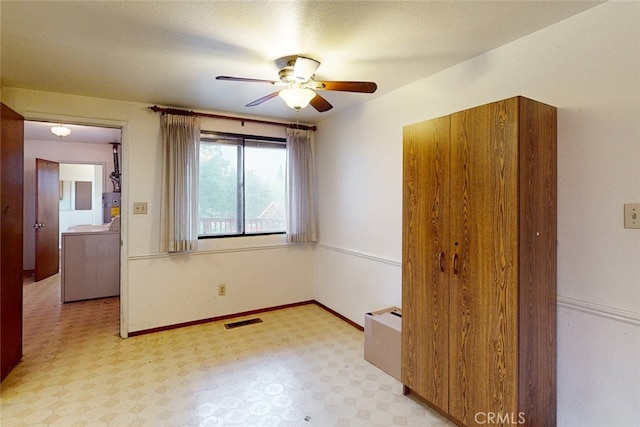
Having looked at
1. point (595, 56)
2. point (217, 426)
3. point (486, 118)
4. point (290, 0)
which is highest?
point (290, 0)

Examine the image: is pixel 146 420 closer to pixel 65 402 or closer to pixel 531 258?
pixel 65 402

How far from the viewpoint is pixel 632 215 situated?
1.53 m

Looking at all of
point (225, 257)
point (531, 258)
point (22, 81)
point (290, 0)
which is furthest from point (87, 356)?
point (531, 258)

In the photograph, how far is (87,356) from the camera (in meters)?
2.75

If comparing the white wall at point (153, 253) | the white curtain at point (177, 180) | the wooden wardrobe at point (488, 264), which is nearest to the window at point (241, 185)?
the white wall at point (153, 253)

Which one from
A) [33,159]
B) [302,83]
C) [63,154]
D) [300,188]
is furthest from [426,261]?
[33,159]

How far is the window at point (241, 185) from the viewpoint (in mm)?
3656

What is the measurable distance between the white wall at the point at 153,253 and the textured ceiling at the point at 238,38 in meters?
0.31

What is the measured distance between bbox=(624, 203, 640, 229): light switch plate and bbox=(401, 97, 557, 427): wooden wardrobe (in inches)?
11.4

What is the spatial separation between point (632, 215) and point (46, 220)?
723 centimetres

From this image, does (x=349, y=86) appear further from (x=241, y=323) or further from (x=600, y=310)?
(x=241, y=323)

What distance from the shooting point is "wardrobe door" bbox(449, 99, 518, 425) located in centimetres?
159

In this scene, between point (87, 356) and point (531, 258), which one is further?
point (87, 356)

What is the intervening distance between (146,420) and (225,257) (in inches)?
74.4
